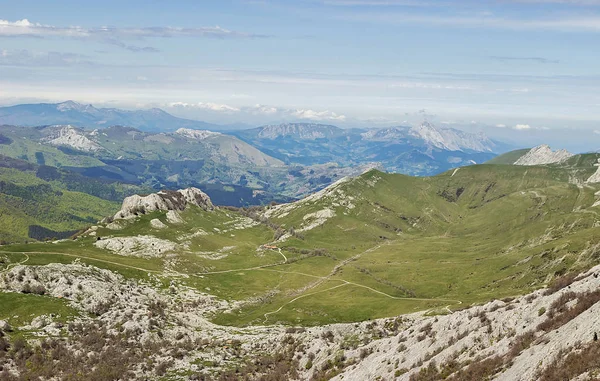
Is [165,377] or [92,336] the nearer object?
[165,377]

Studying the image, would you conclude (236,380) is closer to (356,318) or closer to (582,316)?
(582,316)

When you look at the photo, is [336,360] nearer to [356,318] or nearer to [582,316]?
[582,316]

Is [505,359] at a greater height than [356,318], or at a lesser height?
greater

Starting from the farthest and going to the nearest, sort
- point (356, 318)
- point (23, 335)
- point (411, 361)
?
1. point (356, 318)
2. point (23, 335)
3. point (411, 361)

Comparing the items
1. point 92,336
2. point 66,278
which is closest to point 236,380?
point 92,336

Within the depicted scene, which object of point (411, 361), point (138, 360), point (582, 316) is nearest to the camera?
point (582, 316)

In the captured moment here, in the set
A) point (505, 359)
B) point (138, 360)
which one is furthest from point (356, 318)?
point (505, 359)

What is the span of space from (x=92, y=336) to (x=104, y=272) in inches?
3573

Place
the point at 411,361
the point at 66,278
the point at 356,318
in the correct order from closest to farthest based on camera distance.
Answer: the point at 411,361
the point at 66,278
the point at 356,318

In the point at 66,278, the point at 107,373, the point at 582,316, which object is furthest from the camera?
the point at 66,278

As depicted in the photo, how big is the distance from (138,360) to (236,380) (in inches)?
936

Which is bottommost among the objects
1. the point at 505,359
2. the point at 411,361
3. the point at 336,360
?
the point at 336,360

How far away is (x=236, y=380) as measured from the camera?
75.1 metres

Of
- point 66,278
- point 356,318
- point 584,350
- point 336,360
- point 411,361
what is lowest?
point 356,318
